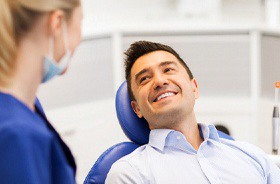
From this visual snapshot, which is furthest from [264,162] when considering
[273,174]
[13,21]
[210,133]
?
[13,21]

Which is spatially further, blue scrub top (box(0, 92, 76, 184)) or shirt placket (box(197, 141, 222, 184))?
shirt placket (box(197, 141, 222, 184))

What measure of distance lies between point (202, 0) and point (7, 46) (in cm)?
280

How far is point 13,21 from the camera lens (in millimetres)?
757

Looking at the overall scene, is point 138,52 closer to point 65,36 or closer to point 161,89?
point 161,89

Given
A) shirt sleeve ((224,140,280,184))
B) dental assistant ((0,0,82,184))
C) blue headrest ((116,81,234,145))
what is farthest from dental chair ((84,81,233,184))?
dental assistant ((0,0,82,184))

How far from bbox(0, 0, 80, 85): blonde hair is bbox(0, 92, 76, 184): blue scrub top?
6 centimetres

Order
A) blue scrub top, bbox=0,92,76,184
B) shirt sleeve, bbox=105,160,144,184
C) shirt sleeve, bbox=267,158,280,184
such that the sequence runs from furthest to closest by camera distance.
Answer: shirt sleeve, bbox=267,158,280,184, shirt sleeve, bbox=105,160,144,184, blue scrub top, bbox=0,92,76,184

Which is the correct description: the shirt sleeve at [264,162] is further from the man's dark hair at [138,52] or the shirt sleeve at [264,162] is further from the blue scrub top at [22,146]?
the blue scrub top at [22,146]

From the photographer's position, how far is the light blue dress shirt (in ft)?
4.30

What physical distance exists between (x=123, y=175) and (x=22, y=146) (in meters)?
0.60

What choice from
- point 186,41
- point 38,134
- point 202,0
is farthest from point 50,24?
point 202,0

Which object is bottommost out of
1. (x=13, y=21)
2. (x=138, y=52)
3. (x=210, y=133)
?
(x=210, y=133)

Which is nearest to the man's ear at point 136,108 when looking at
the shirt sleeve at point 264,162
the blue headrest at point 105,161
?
the blue headrest at point 105,161

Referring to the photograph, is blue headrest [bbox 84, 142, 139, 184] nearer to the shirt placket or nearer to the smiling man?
the smiling man
